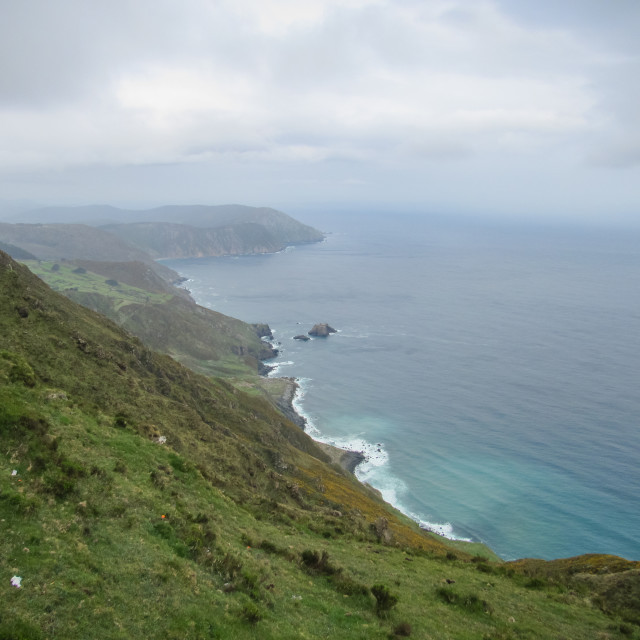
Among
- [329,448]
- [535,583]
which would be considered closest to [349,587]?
[535,583]

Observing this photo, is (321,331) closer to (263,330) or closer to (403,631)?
(263,330)

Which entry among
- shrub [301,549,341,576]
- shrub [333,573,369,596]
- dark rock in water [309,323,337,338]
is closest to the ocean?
dark rock in water [309,323,337,338]

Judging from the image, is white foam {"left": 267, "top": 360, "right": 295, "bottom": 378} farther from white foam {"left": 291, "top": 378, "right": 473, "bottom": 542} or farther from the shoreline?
white foam {"left": 291, "top": 378, "right": 473, "bottom": 542}

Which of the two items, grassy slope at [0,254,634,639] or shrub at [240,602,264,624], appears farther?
shrub at [240,602,264,624]

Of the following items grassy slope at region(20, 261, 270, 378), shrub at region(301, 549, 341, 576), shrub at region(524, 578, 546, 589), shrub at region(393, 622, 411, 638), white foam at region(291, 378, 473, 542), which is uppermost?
shrub at region(393, 622, 411, 638)

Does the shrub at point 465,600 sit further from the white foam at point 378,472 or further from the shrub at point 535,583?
the white foam at point 378,472

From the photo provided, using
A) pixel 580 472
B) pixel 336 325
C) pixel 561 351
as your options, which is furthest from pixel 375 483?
pixel 336 325

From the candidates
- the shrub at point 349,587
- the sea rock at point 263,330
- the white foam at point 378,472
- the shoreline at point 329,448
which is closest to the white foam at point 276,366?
the shoreline at point 329,448
